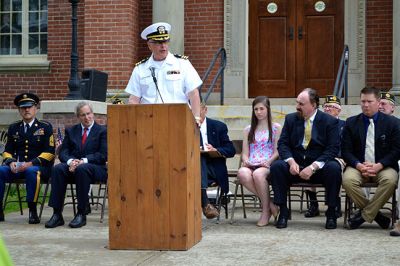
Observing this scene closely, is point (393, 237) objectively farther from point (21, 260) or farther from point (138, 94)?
point (21, 260)

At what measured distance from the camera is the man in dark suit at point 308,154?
27.6 feet

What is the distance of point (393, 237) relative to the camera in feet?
24.7

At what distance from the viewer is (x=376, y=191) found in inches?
325

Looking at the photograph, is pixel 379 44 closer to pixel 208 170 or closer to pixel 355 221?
pixel 208 170

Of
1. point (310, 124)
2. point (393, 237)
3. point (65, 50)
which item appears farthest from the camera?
point (65, 50)

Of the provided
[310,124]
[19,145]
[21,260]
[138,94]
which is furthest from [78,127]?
[21,260]

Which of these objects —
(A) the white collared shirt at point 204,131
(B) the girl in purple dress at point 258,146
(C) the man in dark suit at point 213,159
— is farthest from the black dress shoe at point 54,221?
(B) the girl in purple dress at point 258,146

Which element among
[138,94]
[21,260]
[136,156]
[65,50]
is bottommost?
[21,260]

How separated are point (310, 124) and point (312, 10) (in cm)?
663

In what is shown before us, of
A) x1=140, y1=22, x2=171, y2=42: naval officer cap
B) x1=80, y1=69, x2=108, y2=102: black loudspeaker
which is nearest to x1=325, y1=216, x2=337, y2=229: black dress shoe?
x1=140, y1=22, x2=171, y2=42: naval officer cap

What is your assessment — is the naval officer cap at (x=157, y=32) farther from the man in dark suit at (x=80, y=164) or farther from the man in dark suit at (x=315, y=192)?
the man in dark suit at (x=315, y=192)

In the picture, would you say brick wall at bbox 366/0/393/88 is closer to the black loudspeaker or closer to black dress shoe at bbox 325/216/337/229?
the black loudspeaker

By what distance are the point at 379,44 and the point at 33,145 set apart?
7172 mm

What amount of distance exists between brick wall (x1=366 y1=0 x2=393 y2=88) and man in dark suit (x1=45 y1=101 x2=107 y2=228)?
6.61 meters
